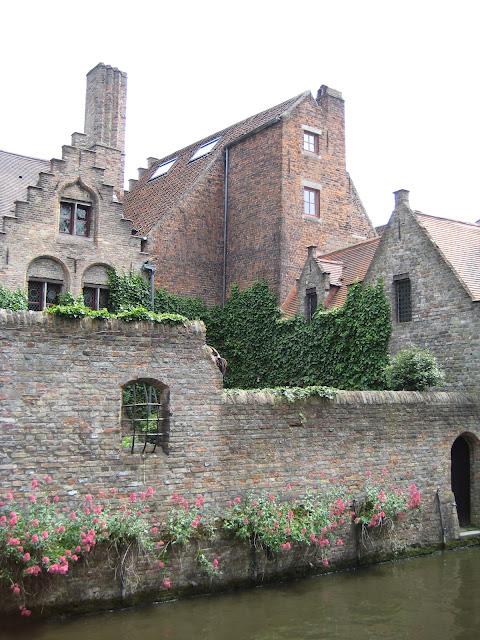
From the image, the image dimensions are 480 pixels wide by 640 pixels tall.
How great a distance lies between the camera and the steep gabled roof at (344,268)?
69.0ft

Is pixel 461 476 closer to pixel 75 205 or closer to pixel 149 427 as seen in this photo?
pixel 149 427

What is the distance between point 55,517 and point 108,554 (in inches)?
40.1

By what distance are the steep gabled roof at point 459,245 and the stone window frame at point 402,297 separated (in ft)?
4.24

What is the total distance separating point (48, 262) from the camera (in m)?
21.9

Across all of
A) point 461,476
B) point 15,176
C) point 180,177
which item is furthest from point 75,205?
point 461,476

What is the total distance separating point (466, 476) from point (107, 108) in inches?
862

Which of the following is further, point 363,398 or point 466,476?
point 466,476

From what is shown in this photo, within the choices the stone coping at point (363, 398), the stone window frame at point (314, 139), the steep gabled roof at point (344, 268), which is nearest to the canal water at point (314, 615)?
the stone coping at point (363, 398)

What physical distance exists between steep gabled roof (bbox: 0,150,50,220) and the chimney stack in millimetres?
4024

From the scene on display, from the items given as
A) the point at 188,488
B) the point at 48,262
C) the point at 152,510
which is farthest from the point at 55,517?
the point at 48,262

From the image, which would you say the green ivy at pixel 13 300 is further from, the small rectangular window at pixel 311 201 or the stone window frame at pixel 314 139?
the stone window frame at pixel 314 139

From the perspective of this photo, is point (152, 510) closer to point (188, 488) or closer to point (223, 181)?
point (188, 488)

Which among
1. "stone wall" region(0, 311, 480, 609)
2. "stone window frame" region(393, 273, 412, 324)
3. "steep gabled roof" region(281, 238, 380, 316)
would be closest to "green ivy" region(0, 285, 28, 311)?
"steep gabled roof" region(281, 238, 380, 316)

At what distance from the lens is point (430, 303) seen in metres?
18.1
